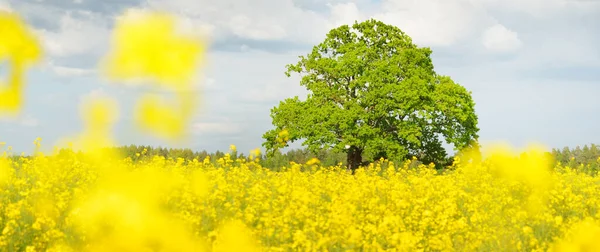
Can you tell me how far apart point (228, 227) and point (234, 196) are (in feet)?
8.44

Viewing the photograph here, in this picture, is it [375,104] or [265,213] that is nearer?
[265,213]

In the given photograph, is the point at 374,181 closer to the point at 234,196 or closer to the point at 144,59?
the point at 234,196

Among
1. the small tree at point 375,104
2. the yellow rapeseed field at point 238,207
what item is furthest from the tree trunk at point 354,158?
the yellow rapeseed field at point 238,207

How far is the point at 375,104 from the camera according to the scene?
27203 millimetres

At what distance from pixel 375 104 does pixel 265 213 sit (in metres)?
19.7

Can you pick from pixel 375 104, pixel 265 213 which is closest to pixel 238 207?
pixel 265 213

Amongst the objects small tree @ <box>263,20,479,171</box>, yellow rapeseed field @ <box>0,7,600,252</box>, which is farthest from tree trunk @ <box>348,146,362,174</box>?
yellow rapeseed field @ <box>0,7,600,252</box>

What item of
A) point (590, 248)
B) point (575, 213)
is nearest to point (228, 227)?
point (590, 248)

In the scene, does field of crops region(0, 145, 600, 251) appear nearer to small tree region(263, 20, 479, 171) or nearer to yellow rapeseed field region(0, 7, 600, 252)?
yellow rapeseed field region(0, 7, 600, 252)

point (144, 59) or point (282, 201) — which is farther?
point (282, 201)

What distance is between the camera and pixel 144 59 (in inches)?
143

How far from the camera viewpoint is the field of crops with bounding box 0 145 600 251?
17.4 feet

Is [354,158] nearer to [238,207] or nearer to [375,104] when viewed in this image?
[375,104]

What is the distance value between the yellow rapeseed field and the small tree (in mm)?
11140
